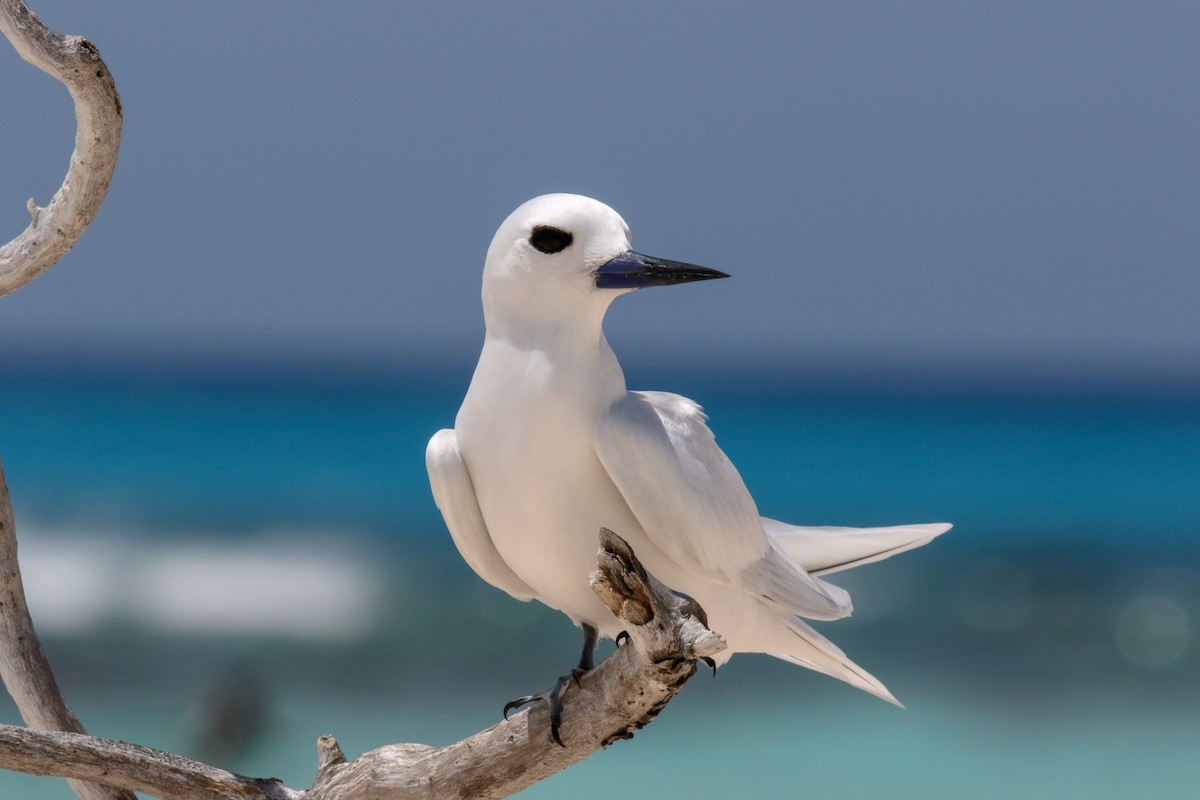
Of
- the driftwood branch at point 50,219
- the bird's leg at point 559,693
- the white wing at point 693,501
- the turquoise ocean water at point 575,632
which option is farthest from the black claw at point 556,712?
the turquoise ocean water at point 575,632

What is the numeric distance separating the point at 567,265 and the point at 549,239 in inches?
2.4

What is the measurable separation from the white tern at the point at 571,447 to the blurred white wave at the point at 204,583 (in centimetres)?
731

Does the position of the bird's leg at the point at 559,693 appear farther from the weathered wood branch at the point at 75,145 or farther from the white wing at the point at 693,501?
the weathered wood branch at the point at 75,145

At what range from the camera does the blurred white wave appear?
9.91 metres

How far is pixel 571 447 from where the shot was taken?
8.00 ft

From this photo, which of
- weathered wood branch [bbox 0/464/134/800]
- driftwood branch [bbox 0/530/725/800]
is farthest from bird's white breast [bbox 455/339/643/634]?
weathered wood branch [bbox 0/464/134/800]

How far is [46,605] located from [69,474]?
3530 millimetres

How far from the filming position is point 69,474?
1343 centimetres

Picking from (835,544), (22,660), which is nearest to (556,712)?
(835,544)

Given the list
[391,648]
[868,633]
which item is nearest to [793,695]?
[868,633]

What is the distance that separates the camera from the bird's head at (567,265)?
92.8 inches

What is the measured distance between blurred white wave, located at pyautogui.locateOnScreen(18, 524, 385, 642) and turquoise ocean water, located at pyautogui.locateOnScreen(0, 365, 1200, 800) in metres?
0.03

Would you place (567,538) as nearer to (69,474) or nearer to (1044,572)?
(1044,572)

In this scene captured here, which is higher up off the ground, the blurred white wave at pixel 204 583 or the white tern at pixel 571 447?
the blurred white wave at pixel 204 583
